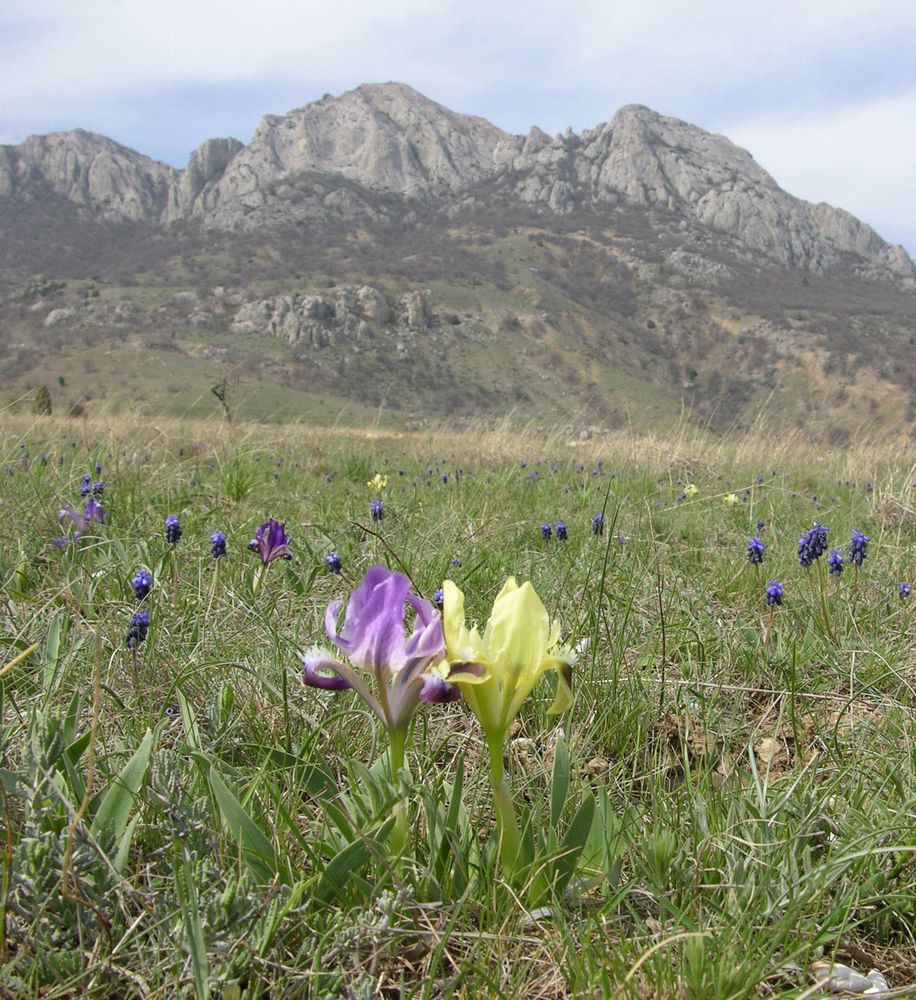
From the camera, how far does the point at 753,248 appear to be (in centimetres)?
14550

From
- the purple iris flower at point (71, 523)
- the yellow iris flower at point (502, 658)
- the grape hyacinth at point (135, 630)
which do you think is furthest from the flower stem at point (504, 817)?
the purple iris flower at point (71, 523)

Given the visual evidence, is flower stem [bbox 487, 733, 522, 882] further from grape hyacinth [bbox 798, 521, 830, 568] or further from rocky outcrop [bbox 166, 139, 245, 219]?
rocky outcrop [bbox 166, 139, 245, 219]

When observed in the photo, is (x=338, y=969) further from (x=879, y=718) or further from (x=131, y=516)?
(x=131, y=516)

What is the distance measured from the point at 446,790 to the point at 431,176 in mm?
185146

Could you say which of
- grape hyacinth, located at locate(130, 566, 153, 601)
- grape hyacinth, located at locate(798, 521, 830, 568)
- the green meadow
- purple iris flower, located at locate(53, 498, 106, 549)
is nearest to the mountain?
purple iris flower, located at locate(53, 498, 106, 549)

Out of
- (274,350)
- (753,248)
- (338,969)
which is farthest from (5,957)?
(753,248)

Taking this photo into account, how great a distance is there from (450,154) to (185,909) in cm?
19711

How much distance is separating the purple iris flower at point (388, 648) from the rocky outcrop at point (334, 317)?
8992 centimetres

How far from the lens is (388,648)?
3.90 ft

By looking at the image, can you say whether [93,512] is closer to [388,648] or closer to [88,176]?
[388,648]

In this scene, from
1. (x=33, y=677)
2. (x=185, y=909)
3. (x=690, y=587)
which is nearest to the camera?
(x=185, y=909)

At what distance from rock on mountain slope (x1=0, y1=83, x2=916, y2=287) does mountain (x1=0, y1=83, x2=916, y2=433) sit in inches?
25.5

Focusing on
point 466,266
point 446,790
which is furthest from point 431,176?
point 446,790

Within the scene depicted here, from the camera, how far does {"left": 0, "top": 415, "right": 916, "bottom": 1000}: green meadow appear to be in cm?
114
